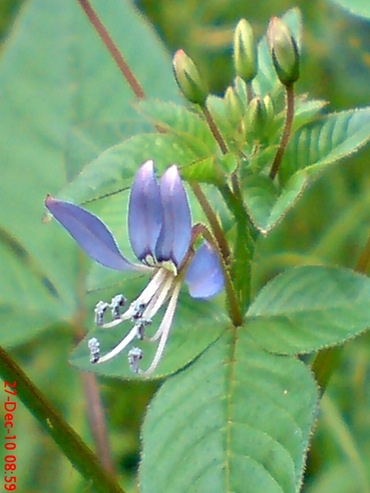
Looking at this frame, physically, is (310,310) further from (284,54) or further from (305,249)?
(305,249)

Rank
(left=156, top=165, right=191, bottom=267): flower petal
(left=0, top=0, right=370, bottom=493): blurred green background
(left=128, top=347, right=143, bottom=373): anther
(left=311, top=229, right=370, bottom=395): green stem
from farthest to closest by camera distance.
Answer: (left=0, top=0, right=370, bottom=493): blurred green background → (left=311, top=229, right=370, bottom=395): green stem → (left=128, top=347, right=143, bottom=373): anther → (left=156, top=165, right=191, bottom=267): flower petal

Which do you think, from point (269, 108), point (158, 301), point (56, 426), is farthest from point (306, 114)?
point (56, 426)

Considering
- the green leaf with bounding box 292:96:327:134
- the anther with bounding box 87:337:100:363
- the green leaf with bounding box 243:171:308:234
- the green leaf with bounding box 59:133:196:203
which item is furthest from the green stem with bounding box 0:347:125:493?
the green leaf with bounding box 292:96:327:134

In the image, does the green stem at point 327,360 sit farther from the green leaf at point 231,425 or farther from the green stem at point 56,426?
the green stem at point 56,426
